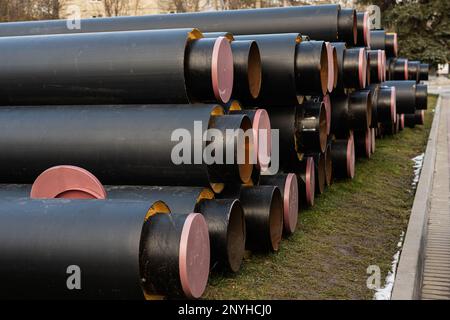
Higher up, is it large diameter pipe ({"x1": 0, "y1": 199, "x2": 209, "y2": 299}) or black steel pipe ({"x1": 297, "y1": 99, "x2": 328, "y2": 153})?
black steel pipe ({"x1": 297, "y1": 99, "x2": 328, "y2": 153})

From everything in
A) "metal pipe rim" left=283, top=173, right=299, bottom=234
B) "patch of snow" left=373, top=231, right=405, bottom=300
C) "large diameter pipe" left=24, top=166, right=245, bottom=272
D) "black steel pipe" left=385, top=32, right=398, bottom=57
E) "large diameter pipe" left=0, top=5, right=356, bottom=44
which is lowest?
"patch of snow" left=373, top=231, right=405, bottom=300

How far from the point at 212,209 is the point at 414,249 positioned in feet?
8.39

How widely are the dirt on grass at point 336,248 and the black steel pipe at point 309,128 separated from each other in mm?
978

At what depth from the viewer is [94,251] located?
3.39 m

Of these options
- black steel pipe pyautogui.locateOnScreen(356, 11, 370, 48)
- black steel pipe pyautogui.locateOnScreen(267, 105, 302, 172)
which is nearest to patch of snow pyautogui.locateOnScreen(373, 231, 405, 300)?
black steel pipe pyautogui.locateOnScreen(267, 105, 302, 172)

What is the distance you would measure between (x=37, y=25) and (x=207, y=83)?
410 centimetres

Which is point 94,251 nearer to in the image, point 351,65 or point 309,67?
point 309,67

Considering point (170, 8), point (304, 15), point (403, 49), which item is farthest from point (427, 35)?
point (304, 15)

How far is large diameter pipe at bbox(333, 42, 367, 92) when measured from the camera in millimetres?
8438

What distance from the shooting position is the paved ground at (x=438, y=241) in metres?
5.79

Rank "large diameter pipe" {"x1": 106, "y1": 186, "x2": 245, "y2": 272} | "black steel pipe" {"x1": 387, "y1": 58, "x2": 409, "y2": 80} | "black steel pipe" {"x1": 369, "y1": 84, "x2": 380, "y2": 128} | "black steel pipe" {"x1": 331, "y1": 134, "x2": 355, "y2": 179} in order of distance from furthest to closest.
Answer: "black steel pipe" {"x1": 387, "y1": 58, "x2": 409, "y2": 80}, "black steel pipe" {"x1": 369, "y1": 84, "x2": 380, "y2": 128}, "black steel pipe" {"x1": 331, "y1": 134, "x2": 355, "y2": 179}, "large diameter pipe" {"x1": 106, "y1": 186, "x2": 245, "y2": 272}

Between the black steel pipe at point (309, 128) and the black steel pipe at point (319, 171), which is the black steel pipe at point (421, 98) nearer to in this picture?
the black steel pipe at point (319, 171)

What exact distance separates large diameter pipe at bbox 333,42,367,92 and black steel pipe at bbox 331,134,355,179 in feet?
3.32

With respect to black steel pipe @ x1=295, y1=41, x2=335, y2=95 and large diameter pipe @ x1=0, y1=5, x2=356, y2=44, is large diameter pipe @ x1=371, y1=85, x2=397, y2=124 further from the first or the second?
black steel pipe @ x1=295, y1=41, x2=335, y2=95
